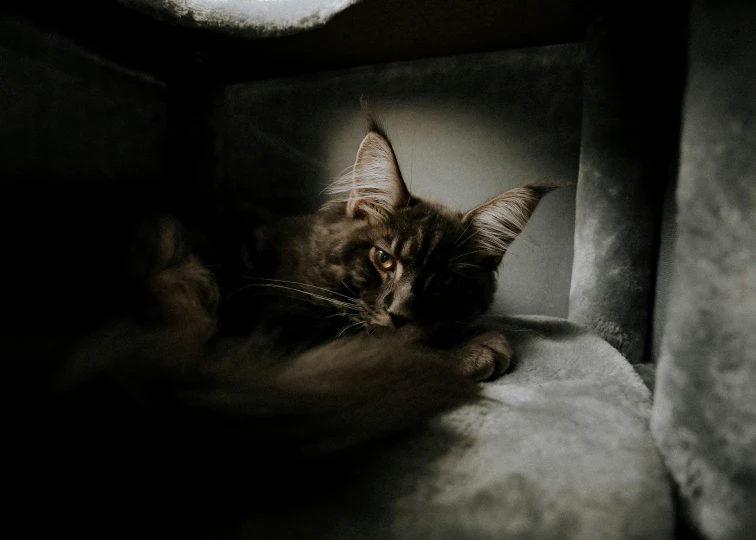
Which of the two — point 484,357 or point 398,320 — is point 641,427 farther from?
point 398,320

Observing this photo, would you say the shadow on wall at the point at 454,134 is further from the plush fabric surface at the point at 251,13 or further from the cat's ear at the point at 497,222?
the plush fabric surface at the point at 251,13

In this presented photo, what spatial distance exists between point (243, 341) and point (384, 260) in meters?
0.45

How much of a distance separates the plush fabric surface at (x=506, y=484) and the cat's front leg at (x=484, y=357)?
196 millimetres

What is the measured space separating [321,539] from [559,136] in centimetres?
150

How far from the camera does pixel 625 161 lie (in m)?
1.32

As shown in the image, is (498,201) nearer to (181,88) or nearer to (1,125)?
(181,88)

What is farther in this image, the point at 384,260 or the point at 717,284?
the point at 384,260

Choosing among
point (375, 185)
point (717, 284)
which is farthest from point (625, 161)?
point (717, 284)

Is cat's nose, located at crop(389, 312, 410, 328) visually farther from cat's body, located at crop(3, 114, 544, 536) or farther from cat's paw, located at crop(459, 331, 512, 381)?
cat's paw, located at crop(459, 331, 512, 381)

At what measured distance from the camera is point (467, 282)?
3.94 ft

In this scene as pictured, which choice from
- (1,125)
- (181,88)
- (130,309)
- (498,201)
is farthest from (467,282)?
(1,125)

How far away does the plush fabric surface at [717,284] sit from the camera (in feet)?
1.53

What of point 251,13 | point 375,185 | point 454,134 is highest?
point 251,13

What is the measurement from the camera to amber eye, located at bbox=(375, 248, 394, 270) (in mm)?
1155
